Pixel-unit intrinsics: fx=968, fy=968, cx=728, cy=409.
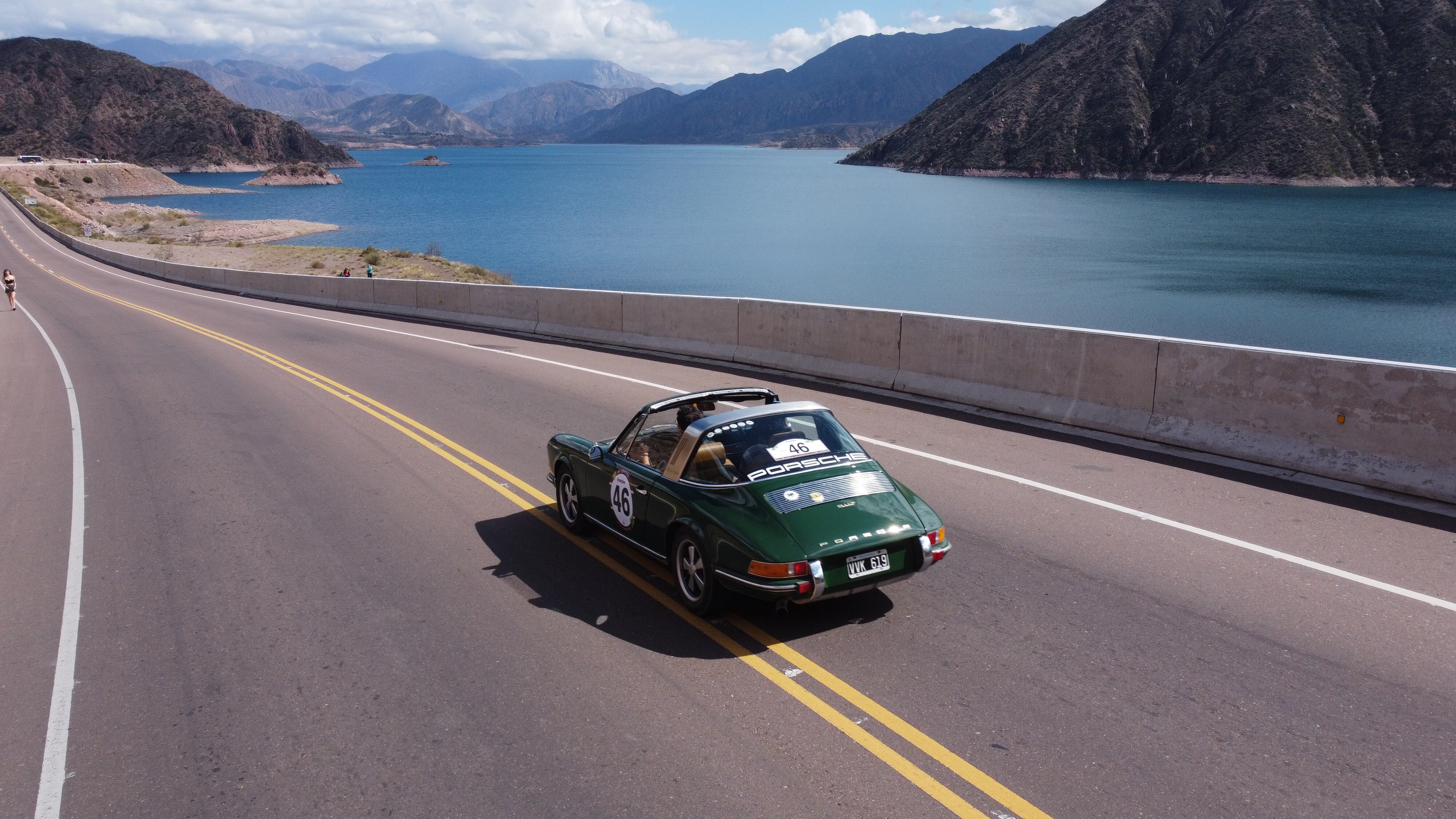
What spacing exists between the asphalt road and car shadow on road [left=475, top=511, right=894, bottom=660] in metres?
0.03

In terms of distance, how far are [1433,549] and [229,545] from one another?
30.6 ft

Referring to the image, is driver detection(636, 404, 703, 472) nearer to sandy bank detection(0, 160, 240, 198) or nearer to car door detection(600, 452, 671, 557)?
car door detection(600, 452, 671, 557)

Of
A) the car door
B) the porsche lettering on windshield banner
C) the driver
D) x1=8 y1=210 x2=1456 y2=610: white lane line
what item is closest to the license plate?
the porsche lettering on windshield banner

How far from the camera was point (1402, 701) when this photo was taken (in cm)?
493

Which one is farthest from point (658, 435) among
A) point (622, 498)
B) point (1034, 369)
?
point (1034, 369)


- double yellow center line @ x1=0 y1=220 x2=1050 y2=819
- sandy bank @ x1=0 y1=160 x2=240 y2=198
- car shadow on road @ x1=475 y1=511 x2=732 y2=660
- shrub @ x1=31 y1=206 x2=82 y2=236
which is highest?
sandy bank @ x1=0 y1=160 x2=240 y2=198

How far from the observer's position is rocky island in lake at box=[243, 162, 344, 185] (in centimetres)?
16862

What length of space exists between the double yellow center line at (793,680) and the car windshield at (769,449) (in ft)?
3.03

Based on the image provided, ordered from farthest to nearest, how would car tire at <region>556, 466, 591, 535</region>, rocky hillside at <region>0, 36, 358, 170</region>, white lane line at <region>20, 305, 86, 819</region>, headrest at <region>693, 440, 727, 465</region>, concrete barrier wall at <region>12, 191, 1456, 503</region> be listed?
rocky hillside at <region>0, 36, 358, 170</region>
concrete barrier wall at <region>12, 191, 1456, 503</region>
car tire at <region>556, 466, 591, 535</region>
headrest at <region>693, 440, 727, 465</region>
white lane line at <region>20, 305, 86, 819</region>

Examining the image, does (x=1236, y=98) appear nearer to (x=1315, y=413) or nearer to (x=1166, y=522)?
(x=1315, y=413)

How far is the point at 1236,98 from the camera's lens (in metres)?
102

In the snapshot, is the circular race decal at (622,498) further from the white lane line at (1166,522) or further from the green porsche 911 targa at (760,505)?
the white lane line at (1166,522)

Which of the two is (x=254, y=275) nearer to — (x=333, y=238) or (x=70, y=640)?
(x=70, y=640)

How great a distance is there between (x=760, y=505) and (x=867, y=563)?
2.38 feet
